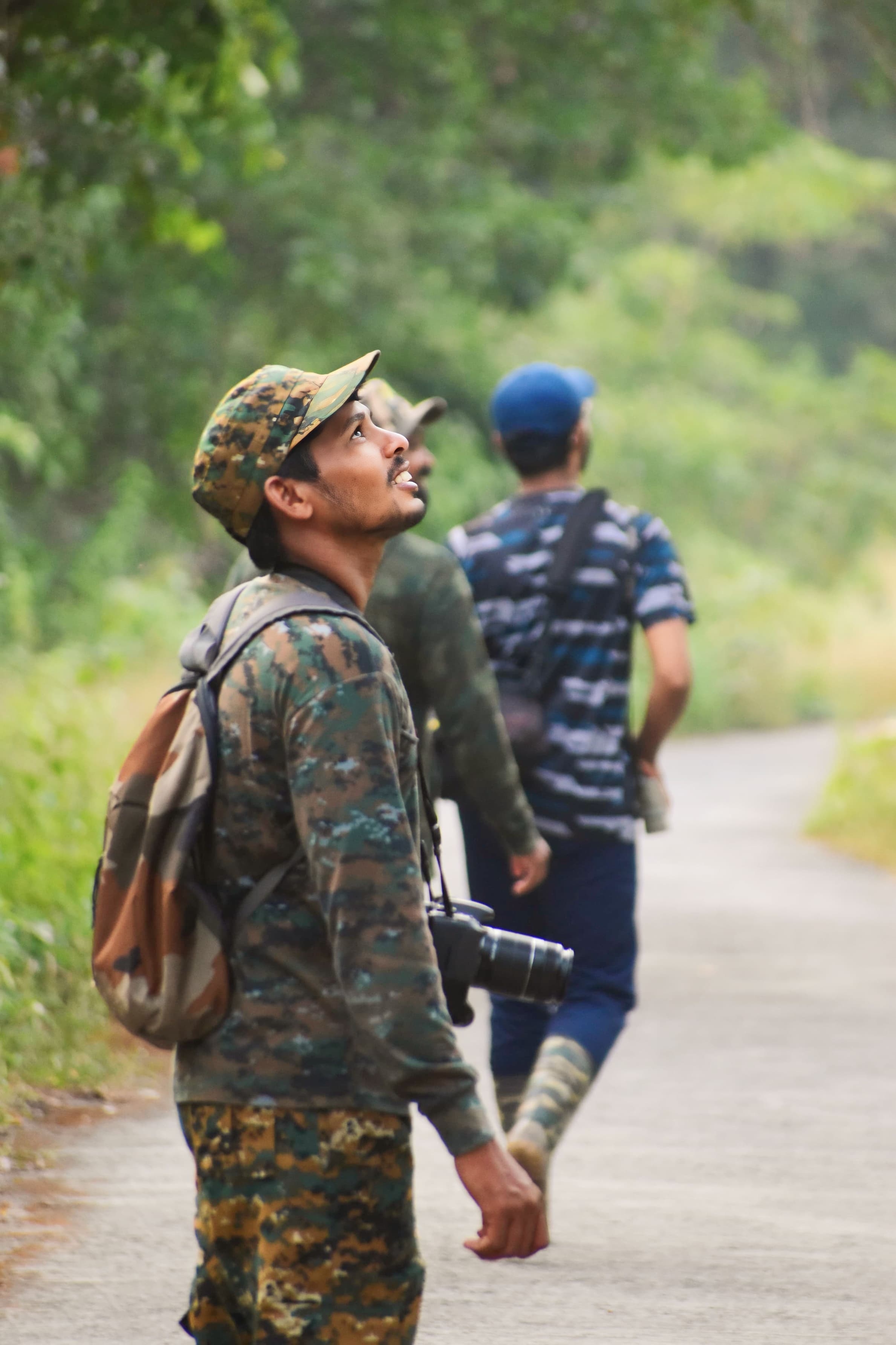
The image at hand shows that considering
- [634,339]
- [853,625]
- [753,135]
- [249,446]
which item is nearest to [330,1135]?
[249,446]

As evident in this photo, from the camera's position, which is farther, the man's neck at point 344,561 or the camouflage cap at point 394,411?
the camouflage cap at point 394,411

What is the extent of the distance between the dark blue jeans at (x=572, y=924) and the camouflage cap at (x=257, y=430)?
2302mm

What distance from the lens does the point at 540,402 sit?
4902 mm

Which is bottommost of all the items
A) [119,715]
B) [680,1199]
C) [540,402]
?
[680,1199]

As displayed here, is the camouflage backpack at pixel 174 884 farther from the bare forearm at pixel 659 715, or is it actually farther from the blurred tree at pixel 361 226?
the blurred tree at pixel 361 226

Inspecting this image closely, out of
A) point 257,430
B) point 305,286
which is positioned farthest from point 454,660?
point 305,286

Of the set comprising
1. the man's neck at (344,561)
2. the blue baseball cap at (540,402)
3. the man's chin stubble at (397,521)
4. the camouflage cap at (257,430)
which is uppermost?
the blue baseball cap at (540,402)

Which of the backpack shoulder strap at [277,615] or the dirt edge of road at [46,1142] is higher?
the backpack shoulder strap at [277,615]

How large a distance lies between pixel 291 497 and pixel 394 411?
7.44ft

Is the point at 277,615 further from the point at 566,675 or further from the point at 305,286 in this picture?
the point at 305,286

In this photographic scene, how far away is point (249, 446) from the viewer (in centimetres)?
263

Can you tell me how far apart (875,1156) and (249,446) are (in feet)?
12.4

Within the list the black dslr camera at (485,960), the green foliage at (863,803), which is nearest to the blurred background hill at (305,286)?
the black dslr camera at (485,960)

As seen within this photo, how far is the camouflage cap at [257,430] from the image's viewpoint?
2.62 meters
